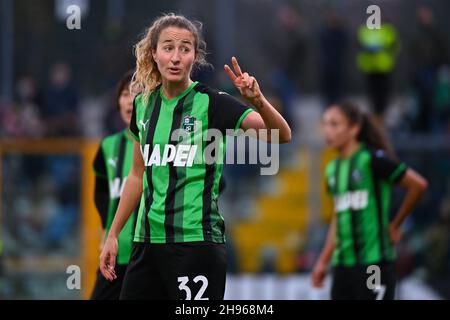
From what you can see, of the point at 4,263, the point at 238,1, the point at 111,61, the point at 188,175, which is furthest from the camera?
the point at 238,1

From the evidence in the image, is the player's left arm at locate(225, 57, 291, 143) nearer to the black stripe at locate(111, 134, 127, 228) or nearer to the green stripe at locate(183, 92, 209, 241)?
the green stripe at locate(183, 92, 209, 241)

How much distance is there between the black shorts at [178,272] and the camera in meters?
5.70

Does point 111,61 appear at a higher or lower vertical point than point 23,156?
higher

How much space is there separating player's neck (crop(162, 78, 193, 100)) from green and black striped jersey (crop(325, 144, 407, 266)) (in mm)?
2948

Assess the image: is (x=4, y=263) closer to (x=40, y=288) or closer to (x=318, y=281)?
(x=40, y=288)

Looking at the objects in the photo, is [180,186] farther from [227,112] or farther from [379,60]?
[379,60]

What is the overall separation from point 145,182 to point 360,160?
308 cm

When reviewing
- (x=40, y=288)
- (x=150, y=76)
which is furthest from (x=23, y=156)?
(x=150, y=76)

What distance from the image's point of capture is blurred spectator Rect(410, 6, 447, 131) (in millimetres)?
14883

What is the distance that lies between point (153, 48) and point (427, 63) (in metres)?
9.70

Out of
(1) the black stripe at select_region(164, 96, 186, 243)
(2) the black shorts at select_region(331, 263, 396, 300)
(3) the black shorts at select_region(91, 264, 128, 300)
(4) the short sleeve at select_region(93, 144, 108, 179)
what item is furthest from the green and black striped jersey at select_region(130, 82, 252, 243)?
(2) the black shorts at select_region(331, 263, 396, 300)

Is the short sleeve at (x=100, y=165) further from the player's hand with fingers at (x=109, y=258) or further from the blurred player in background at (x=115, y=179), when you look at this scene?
the player's hand with fingers at (x=109, y=258)

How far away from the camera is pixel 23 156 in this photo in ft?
47.1

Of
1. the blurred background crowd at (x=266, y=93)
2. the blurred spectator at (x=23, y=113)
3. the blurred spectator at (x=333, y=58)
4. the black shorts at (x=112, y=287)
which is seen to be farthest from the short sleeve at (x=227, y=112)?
the blurred spectator at (x=333, y=58)
